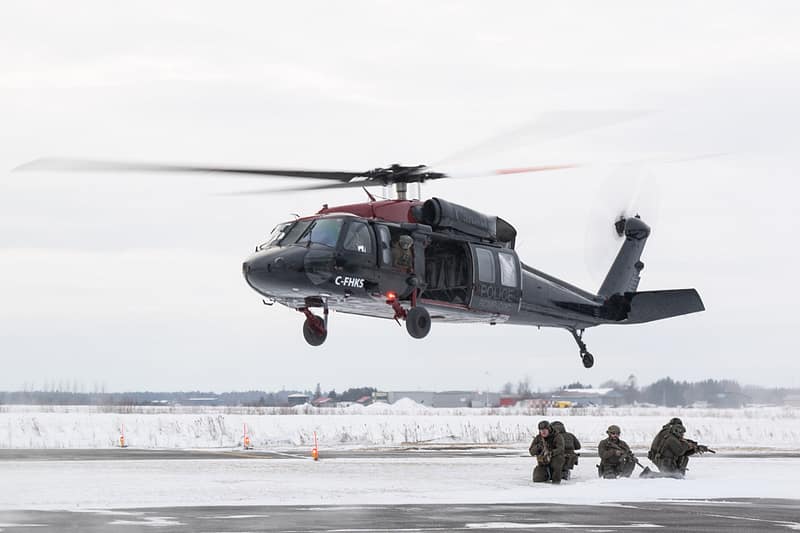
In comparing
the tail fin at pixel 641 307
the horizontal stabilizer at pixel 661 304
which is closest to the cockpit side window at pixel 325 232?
the tail fin at pixel 641 307

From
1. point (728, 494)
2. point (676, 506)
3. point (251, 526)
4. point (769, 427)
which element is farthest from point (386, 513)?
point (769, 427)

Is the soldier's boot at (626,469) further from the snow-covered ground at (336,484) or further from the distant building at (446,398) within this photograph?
the distant building at (446,398)

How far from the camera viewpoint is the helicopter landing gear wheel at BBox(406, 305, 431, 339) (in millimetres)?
26922

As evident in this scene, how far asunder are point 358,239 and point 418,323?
8.27ft

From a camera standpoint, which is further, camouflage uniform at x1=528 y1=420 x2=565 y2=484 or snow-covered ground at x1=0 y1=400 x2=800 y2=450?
snow-covered ground at x1=0 y1=400 x2=800 y2=450

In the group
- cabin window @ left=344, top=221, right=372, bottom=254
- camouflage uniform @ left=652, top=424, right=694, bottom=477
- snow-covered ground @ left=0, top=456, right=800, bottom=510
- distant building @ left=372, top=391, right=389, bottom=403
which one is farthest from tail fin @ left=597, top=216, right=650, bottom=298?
distant building @ left=372, top=391, right=389, bottom=403

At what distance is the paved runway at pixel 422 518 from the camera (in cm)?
1545

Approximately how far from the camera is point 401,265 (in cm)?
2723

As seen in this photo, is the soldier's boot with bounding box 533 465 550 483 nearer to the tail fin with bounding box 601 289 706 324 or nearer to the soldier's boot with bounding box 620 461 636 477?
the soldier's boot with bounding box 620 461 636 477

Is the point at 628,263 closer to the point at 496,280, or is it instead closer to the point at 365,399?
the point at 496,280

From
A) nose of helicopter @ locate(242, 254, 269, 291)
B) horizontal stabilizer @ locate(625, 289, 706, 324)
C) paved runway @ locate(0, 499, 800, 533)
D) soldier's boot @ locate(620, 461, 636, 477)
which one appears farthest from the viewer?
horizontal stabilizer @ locate(625, 289, 706, 324)

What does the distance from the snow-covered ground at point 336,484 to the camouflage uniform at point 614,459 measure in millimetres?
497

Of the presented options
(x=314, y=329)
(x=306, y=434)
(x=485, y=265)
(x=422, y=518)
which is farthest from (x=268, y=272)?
(x=306, y=434)

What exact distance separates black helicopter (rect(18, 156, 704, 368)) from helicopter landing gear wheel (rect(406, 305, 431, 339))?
24mm
